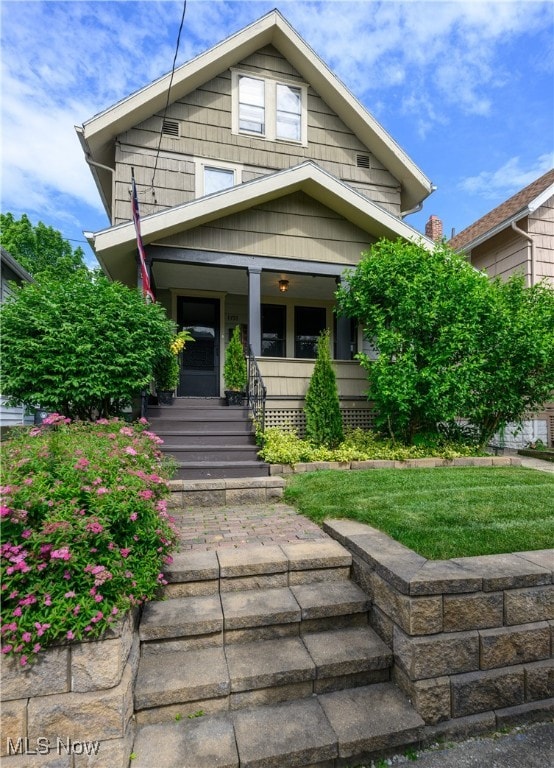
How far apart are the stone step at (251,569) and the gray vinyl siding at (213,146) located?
7.63 metres

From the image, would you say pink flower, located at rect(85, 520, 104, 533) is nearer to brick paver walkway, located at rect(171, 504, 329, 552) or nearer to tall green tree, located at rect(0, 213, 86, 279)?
brick paver walkway, located at rect(171, 504, 329, 552)

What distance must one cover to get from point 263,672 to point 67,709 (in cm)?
95

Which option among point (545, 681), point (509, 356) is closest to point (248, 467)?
point (545, 681)

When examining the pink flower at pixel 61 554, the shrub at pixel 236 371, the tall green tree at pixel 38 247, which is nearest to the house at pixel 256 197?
the shrub at pixel 236 371

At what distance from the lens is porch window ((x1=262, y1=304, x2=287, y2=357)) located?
1025 cm

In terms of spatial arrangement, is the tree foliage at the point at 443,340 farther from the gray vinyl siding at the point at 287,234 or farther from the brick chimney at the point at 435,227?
the brick chimney at the point at 435,227

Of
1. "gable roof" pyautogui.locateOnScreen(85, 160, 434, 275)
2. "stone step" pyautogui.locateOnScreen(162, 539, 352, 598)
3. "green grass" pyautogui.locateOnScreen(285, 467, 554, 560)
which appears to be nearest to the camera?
"stone step" pyautogui.locateOnScreen(162, 539, 352, 598)

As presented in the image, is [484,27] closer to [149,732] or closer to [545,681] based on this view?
[545,681]

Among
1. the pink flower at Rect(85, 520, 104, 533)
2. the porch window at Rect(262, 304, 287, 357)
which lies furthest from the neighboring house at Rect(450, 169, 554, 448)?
the pink flower at Rect(85, 520, 104, 533)

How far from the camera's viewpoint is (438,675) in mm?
2160

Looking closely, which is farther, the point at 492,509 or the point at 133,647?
the point at 492,509

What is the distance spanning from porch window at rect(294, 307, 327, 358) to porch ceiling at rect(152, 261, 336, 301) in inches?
14.6

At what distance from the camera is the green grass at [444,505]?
9.55 ft

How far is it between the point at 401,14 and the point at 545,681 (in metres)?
7.41
